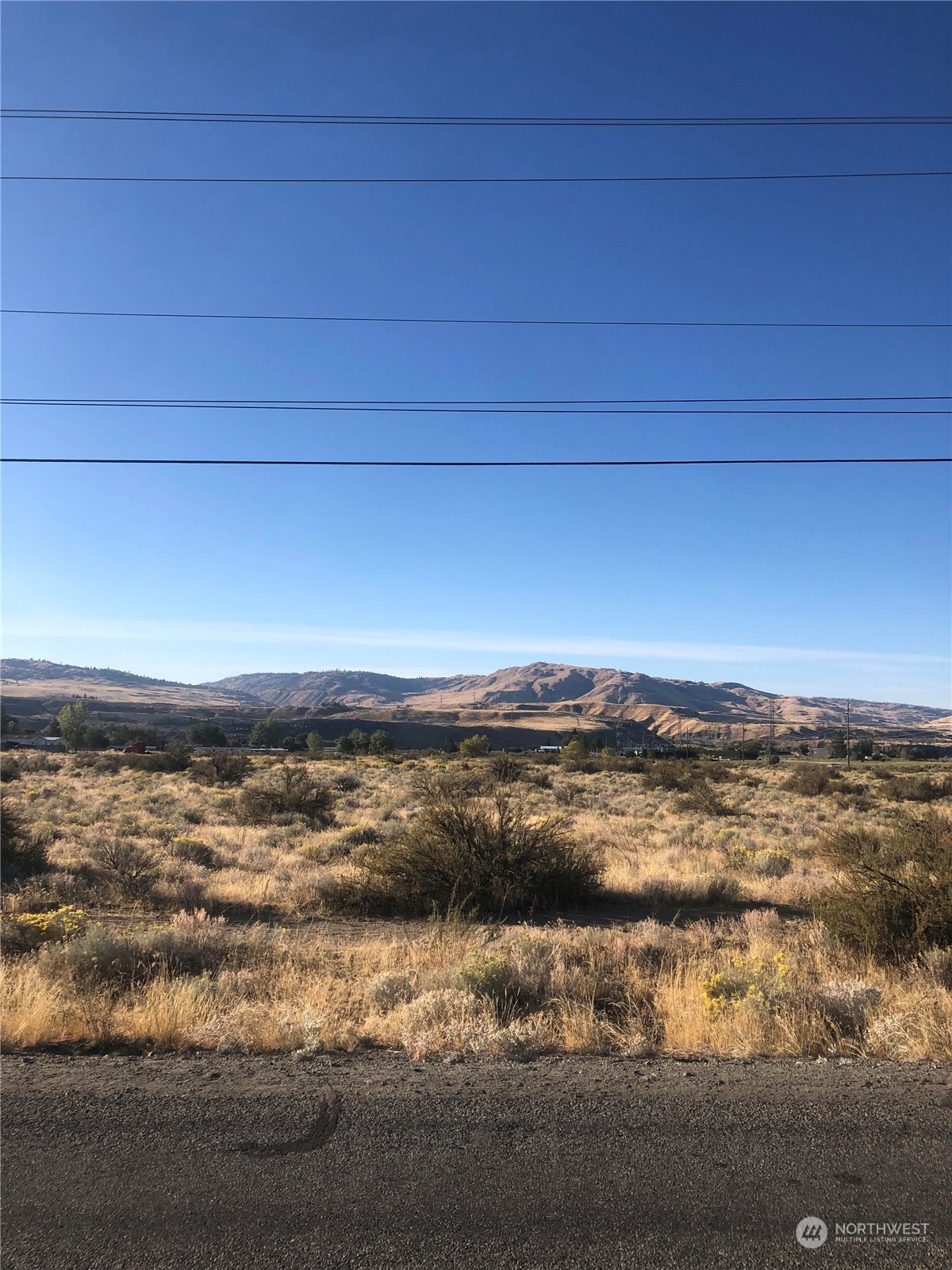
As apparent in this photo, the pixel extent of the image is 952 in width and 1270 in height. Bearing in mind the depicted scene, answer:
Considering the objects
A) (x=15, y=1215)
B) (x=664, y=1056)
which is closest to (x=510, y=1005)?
(x=664, y=1056)

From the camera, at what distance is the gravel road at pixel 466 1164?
3.45 metres

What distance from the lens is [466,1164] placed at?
4078 mm

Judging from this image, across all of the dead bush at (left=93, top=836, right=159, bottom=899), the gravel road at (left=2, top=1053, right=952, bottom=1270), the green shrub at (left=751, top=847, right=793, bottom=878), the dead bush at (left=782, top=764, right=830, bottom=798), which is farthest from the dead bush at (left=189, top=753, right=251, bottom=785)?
the gravel road at (left=2, top=1053, right=952, bottom=1270)

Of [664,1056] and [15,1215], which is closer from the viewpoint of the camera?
[15,1215]

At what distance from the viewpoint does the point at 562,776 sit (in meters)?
45.9

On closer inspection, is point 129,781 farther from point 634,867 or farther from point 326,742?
point 326,742

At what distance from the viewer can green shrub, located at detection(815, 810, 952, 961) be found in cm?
834

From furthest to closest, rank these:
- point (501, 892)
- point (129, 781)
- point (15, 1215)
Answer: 1. point (129, 781)
2. point (501, 892)
3. point (15, 1215)

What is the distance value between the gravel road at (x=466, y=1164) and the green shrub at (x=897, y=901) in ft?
10.2

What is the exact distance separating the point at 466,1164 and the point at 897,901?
6668mm

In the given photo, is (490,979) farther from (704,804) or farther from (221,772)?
(221,772)

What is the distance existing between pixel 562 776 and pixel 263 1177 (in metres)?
42.8

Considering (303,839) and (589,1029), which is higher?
(589,1029)

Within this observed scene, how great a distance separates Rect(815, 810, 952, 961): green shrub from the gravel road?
10.2ft
